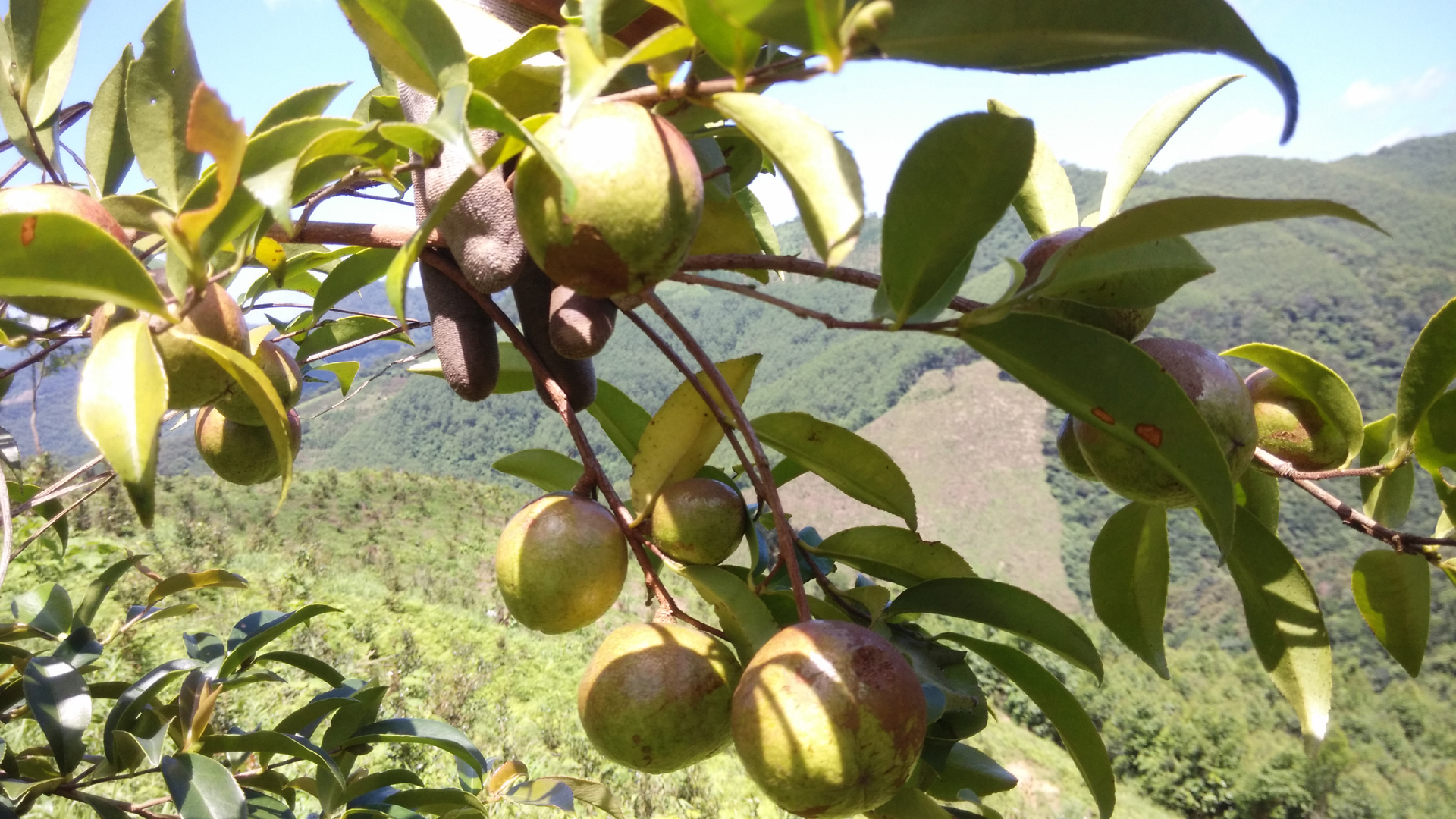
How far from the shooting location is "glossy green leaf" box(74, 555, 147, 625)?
124 centimetres

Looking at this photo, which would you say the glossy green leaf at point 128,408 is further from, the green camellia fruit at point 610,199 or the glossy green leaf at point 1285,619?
the glossy green leaf at point 1285,619

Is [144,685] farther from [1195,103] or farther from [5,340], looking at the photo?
[1195,103]

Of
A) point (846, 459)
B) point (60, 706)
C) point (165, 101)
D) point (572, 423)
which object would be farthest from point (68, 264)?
point (60, 706)

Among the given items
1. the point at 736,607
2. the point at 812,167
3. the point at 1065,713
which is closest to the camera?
the point at 812,167

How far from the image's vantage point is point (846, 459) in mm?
721

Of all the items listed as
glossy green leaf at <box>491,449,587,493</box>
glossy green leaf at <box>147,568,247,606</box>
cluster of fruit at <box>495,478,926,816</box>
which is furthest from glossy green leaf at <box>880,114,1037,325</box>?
glossy green leaf at <box>147,568,247,606</box>

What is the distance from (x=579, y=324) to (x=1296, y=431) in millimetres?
710

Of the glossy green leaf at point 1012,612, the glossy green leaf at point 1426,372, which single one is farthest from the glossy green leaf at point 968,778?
the glossy green leaf at point 1426,372

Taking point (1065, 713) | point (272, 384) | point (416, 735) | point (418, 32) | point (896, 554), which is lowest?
point (416, 735)

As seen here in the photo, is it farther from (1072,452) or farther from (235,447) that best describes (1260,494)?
(235,447)

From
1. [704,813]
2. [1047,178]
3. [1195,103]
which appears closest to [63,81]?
[1047,178]

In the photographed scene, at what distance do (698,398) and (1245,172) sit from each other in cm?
6461

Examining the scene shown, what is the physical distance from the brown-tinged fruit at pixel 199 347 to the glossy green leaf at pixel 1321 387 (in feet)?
2.67

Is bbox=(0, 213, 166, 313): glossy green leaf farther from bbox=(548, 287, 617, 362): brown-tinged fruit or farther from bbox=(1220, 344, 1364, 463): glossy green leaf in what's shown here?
bbox=(1220, 344, 1364, 463): glossy green leaf
